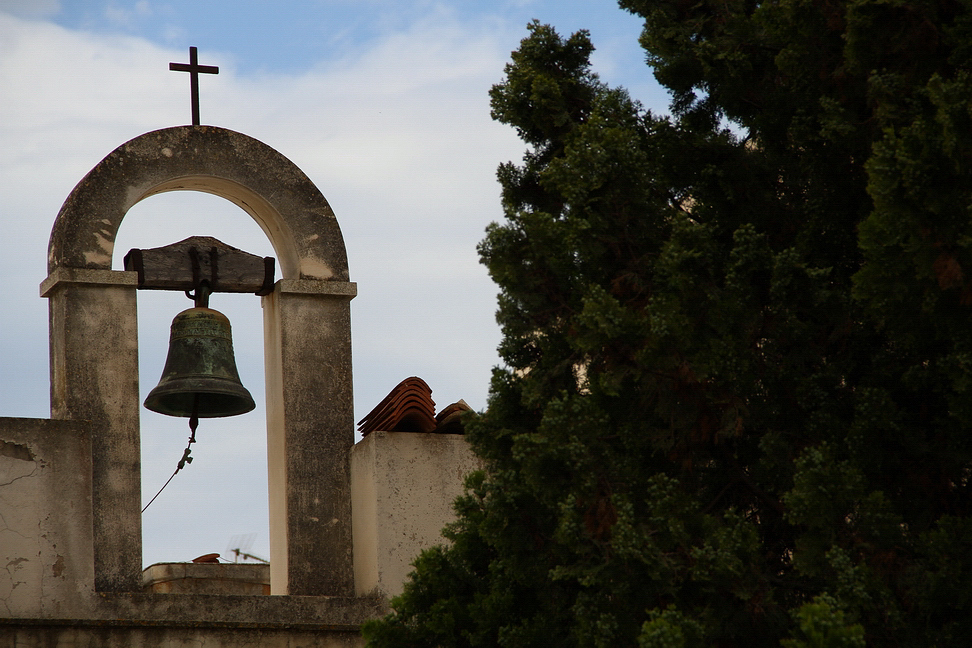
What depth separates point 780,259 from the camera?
4871 millimetres

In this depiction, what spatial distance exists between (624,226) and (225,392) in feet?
9.97

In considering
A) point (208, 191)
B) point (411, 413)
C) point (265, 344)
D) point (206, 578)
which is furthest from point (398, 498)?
point (208, 191)

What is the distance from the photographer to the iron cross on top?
7.40 m

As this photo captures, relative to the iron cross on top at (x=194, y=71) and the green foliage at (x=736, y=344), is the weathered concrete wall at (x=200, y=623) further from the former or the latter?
the iron cross on top at (x=194, y=71)

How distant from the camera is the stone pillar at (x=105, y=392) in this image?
21.8ft

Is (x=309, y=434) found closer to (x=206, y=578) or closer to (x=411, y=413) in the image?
(x=411, y=413)

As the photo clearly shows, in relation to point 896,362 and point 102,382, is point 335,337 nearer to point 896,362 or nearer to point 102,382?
point 102,382

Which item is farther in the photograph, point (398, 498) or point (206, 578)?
point (206, 578)

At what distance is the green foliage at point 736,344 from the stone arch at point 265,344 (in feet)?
4.57

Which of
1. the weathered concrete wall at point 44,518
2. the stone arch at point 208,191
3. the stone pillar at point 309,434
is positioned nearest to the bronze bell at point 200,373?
the stone pillar at point 309,434

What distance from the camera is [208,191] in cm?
746

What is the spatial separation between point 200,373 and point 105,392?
29.3 inches

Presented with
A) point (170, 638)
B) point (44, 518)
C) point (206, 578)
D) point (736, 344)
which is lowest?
point (170, 638)

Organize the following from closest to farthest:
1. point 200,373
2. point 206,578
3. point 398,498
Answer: point 398,498 < point 200,373 < point 206,578
